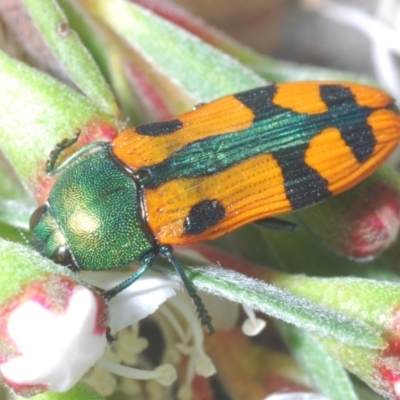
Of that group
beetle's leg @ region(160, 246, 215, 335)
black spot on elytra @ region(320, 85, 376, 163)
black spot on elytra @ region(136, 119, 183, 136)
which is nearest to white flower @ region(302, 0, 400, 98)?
black spot on elytra @ region(320, 85, 376, 163)

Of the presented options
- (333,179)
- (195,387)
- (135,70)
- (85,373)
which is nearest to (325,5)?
(135,70)

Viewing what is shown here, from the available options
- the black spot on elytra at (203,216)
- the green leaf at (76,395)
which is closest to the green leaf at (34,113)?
the black spot on elytra at (203,216)

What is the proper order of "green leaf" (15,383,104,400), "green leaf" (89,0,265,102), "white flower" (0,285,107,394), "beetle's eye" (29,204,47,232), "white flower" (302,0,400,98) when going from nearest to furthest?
"white flower" (0,285,107,394) < "green leaf" (15,383,104,400) < "beetle's eye" (29,204,47,232) < "green leaf" (89,0,265,102) < "white flower" (302,0,400,98)

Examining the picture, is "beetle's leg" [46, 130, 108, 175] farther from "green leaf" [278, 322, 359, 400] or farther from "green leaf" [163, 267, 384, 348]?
"green leaf" [278, 322, 359, 400]

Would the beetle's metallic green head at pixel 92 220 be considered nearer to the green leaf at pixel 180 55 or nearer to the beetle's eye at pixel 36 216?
the beetle's eye at pixel 36 216

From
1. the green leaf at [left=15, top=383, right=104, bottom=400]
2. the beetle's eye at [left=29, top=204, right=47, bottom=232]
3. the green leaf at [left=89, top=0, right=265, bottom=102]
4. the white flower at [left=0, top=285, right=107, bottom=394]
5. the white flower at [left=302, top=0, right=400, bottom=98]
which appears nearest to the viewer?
the white flower at [left=0, top=285, right=107, bottom=394]

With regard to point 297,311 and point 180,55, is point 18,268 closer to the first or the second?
point 297,311

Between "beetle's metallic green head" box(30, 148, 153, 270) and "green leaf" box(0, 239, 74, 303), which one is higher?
"green leaf" box(0, 239, 74, 303)
